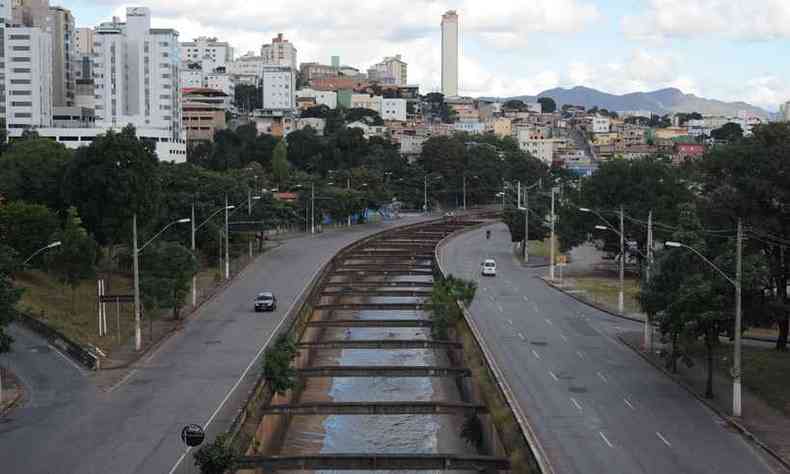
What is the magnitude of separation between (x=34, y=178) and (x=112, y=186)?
1225 centimetres

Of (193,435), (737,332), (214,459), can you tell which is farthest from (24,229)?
(737,332)

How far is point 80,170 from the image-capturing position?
7062 centimetres

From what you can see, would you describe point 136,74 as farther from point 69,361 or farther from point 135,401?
point 135,401

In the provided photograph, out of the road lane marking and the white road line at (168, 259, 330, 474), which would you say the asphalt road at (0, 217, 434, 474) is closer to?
the white road line at (168, 259, 330, 474)

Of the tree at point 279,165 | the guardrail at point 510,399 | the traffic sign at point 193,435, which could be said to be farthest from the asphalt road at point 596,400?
the tree at point 279,165

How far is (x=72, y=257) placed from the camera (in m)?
57.8

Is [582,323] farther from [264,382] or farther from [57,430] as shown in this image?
[57,430]

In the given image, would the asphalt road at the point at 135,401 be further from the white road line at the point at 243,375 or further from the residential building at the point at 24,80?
the residential building at the point at 24,80

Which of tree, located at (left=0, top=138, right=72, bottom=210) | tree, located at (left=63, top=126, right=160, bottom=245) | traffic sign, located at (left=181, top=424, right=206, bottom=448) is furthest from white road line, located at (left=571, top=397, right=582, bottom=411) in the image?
tree, located at (left=0, top=138, right=72, bottom=210)

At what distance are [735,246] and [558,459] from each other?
1542 cm

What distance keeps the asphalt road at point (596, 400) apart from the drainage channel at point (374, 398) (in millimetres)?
2668

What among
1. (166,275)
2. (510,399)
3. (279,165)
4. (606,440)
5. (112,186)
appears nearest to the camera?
(606,440)

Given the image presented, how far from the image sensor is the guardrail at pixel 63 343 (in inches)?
1817

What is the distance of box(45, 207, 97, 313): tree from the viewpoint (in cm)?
5756
